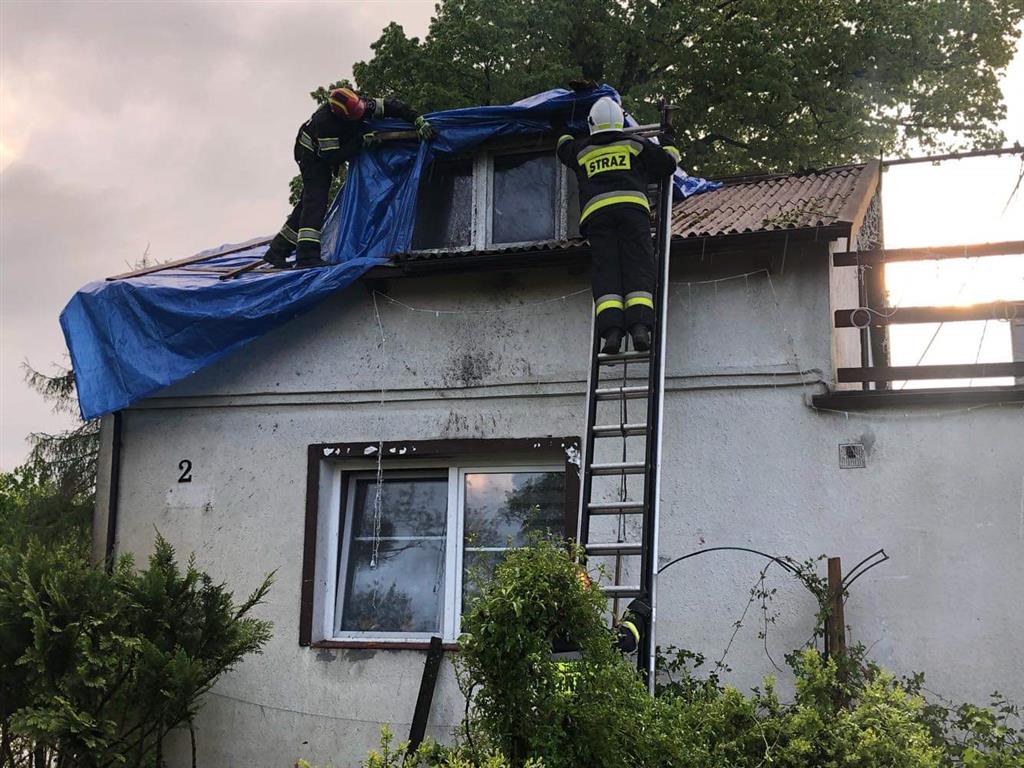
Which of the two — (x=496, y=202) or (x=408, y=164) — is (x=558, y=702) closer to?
(x=496, y=202)

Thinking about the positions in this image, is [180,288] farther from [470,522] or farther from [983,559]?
[983,559]

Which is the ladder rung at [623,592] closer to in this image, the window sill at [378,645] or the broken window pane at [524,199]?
the window sill at [378,645]

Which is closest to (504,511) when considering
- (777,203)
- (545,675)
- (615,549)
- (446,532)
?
(446,532)

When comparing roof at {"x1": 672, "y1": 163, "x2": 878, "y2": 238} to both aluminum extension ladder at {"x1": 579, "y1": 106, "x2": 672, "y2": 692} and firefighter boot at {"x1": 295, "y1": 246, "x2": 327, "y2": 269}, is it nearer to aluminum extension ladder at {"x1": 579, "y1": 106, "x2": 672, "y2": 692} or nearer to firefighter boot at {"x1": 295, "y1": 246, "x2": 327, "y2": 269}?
aluminum extension ladder at {"x1": 579, "y1": 106, "x2": 672, "y2": 692}

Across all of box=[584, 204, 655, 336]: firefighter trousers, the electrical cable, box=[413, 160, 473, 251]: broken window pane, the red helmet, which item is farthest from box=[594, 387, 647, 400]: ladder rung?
the red helmet

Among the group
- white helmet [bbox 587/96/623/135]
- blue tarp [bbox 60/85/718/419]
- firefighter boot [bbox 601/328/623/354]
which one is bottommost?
firefighter boot [bbox 601/328/623/354]

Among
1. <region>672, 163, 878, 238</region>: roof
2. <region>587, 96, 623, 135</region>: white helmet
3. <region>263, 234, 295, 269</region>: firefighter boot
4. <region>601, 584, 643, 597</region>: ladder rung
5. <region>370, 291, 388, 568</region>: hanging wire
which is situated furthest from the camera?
<region>263, 234, 295, 269</region>: firefighter boot

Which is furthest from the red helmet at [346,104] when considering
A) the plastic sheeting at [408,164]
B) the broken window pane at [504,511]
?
the broken window pane at [504,511]

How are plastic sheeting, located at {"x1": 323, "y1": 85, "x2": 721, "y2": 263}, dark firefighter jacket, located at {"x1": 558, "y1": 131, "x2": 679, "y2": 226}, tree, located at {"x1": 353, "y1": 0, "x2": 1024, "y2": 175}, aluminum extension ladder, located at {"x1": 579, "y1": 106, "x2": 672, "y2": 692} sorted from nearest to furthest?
aluminum extension ladder, located at {"x1": 579, "y1": 106, "x2": 672, "y2": 692} < dark firefighter jacket, located at {"x1": 558, "y1": 131, "x2": 679, "y2": 226} < plastic sheeting, located at {"x1": 323, "y1": 85, "x2": 721, "y2": 263} < tree, located at {"x1": 353, "y1": 0, "x2": 1024, "y2": 175}

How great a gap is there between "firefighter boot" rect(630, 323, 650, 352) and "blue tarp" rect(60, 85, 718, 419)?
1.88m

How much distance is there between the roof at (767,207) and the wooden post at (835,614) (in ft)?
6.31

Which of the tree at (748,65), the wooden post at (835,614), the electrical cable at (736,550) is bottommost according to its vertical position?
the wooden post at (835,614)

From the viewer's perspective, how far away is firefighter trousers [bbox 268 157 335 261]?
7406 mm

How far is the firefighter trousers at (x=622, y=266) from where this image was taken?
18.9 feet
